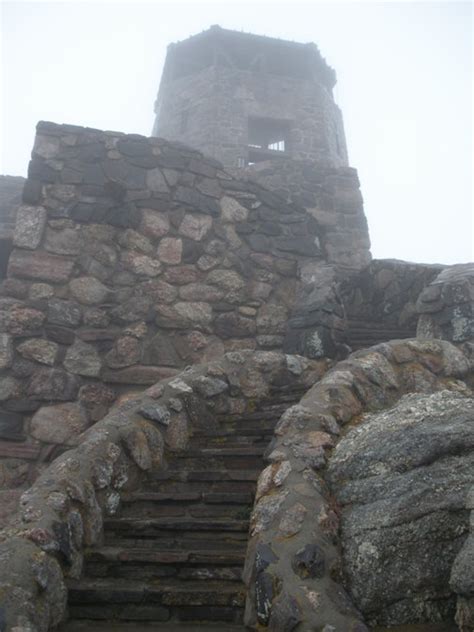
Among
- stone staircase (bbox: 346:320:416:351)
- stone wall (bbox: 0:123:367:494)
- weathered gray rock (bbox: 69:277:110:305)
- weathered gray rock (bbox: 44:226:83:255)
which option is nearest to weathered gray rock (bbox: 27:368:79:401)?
stone wall (bbox: 0:123:367:494)

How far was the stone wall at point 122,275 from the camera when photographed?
5.45m

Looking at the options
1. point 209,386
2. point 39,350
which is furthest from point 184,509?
point 39,350

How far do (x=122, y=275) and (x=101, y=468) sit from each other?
305cm

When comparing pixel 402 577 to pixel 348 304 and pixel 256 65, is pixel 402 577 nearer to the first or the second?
pixel 348 304

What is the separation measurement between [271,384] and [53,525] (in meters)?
2.44

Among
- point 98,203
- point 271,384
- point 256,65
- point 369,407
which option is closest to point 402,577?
point 369,407

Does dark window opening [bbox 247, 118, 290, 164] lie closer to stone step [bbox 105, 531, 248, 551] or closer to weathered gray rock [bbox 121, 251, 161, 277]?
weathered gray rock [bbox 121, 251, 161, 277]

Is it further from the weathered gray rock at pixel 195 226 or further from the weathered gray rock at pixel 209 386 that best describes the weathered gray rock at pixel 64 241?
the weathered gray rock at pixel 209 386

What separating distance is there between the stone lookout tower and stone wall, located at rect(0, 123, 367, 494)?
33.1 feet

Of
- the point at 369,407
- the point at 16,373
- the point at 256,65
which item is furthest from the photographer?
the point at 256,65

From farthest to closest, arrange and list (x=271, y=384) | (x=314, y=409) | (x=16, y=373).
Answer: (x=16, y=373)
(x=271, y=384)
(x=314, y=409)

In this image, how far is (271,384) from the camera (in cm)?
498

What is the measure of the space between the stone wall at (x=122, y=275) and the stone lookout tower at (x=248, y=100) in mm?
10083

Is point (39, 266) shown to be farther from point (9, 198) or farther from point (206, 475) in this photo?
point (9, 198)
